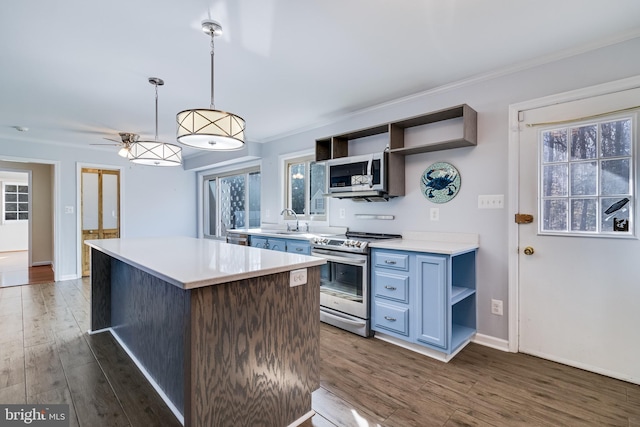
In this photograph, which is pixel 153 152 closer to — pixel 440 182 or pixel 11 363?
pixel 11 363

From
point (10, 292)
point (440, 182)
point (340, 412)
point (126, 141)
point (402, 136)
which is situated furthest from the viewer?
point (10, 292)

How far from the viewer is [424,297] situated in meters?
2.44

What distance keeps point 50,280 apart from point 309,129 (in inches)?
194

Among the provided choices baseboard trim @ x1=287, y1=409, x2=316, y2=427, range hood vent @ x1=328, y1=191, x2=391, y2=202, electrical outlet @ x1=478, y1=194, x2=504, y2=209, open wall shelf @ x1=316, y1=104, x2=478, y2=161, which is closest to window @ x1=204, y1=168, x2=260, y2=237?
open wall shelf @ x1=316, y1=104, x2=478, y2=161

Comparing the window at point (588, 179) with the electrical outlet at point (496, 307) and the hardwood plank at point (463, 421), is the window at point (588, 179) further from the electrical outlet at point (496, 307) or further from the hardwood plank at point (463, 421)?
the hardwood plank at point (463, 421)

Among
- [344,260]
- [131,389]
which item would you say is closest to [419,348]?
[344,260]

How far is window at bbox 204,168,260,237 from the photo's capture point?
5.52 m

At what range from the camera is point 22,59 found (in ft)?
7.67

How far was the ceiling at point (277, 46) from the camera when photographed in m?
1.79

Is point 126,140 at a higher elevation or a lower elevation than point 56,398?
higher

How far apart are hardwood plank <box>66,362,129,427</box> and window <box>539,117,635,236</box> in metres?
3.14

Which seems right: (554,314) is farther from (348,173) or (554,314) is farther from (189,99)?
(189,99)

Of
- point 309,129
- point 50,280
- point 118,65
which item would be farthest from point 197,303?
point 50,280

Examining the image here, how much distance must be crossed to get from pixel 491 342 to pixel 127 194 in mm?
6235
